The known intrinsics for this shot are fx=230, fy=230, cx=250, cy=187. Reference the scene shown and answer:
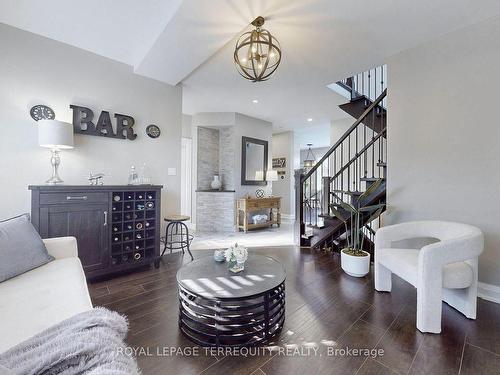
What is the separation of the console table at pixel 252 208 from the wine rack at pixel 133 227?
2542 mm

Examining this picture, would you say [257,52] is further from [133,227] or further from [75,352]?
[133,227]

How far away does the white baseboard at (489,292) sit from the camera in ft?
7.33

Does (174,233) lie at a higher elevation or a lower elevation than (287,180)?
lower

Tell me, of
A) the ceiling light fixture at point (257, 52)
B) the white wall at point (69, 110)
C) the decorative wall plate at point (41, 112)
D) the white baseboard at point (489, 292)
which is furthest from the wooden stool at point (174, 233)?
the white baseboard at point (489, 292)

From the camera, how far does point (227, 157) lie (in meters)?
Answer: 5.69

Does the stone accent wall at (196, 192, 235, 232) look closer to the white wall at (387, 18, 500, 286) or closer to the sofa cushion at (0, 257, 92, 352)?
the white wall at (387, 18, 500, 286)

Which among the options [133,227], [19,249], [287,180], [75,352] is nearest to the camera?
[75,352]

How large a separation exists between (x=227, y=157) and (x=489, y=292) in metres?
4.83

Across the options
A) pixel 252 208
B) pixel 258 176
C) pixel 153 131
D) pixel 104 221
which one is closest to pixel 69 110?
pixel 153 131

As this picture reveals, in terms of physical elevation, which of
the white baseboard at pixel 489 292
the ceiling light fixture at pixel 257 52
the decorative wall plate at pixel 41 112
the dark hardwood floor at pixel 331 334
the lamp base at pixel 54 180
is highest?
the ceiling light fixture at pixel 257 52

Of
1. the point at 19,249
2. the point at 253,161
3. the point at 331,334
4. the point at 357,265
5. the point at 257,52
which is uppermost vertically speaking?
the point at 257,52

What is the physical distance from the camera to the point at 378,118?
3.78 meters

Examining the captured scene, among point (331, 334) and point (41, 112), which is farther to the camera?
point (41, 112)

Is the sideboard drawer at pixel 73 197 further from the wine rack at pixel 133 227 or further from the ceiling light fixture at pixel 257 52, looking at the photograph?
the ceiling light fixture at pixel 257 52
